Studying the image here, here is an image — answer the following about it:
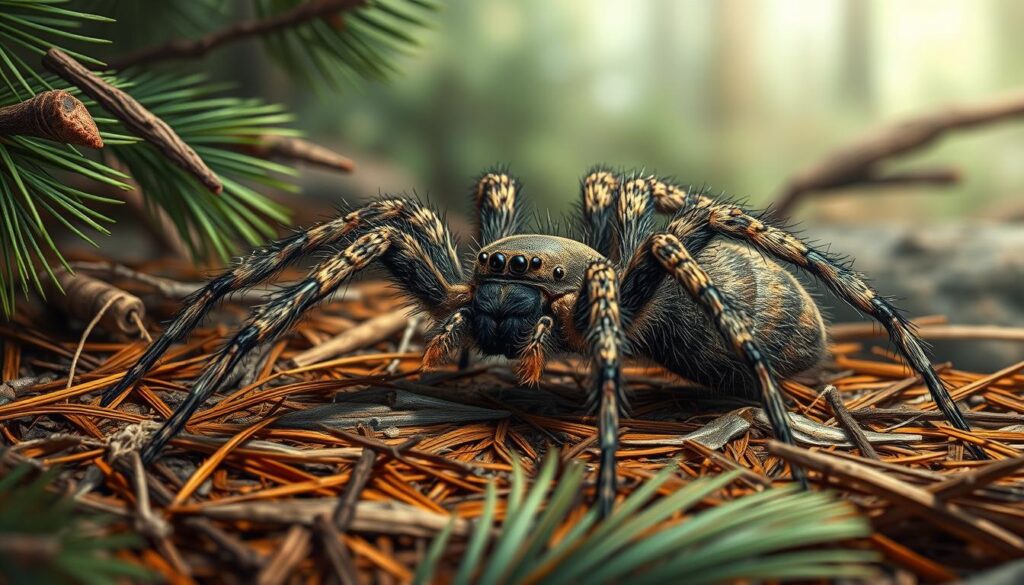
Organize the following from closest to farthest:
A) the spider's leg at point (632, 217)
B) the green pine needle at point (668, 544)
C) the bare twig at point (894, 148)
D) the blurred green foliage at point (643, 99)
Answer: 1. the green pine needle at point (668, 544)
2. the spider's leg at point (632, 217)
3. the bare twig at point (894, 148)
4. the blurred green foliage at point (643, 99)

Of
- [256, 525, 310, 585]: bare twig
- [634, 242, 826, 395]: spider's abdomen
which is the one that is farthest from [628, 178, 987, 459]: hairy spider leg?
[256, 525, 310, 585]: bare twig

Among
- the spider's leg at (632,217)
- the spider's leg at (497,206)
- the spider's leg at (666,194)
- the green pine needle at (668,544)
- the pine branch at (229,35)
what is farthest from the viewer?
the pine branch at (229,35)

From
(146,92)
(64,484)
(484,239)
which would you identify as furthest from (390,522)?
(146,92)

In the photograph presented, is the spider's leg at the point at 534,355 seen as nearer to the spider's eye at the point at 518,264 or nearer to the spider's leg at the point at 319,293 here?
the spider's eye at the point at 518,264

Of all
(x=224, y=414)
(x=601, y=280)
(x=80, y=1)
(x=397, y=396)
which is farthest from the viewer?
(x=80, y=1)

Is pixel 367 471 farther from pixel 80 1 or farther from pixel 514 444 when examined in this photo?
pixel 80 1

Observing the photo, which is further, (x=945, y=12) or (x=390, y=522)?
(x=945, y=12)

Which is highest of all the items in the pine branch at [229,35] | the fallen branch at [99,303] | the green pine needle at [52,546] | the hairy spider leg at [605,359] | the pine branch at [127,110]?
the pine branch at [229,35]

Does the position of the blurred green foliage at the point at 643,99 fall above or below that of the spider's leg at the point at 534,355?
above

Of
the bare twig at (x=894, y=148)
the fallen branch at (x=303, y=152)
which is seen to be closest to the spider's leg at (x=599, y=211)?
the fallen branch at (x=303, y=152)

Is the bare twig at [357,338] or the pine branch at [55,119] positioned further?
the bare twig at [357,338]
